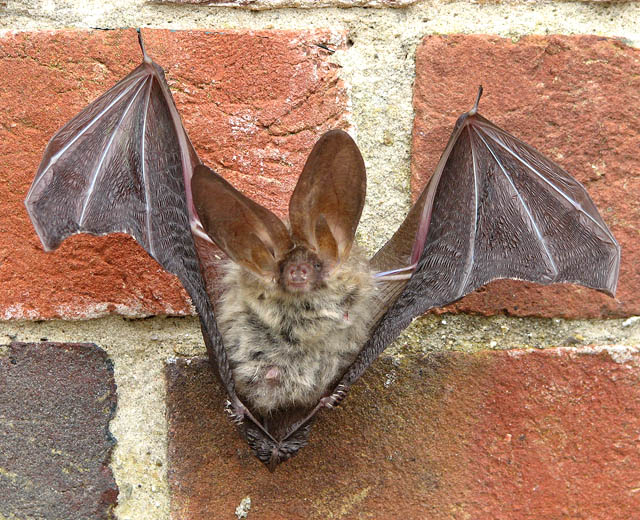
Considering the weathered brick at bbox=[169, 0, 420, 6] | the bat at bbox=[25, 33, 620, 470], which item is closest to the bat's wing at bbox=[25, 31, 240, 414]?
the bat at bbox=[25, 33, 620, 470]

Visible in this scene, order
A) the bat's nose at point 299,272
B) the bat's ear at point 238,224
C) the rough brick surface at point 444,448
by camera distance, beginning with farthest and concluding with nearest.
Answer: the rough brick surface at point 444,448, the bat's nose at point 299,272, the bat's ear at point 238,224

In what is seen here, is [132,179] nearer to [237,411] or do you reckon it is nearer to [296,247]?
[296,247]

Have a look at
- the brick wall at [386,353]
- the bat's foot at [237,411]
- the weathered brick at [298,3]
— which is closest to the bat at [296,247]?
the bat's foot at [237,411]

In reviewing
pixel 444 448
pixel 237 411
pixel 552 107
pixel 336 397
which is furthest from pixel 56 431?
pixel 552 107

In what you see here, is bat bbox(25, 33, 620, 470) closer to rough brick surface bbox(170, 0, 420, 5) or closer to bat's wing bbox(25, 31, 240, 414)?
bat's wing bbox(25, 31, 240, 414)

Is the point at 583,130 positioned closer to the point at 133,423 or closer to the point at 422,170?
the point at 422,170

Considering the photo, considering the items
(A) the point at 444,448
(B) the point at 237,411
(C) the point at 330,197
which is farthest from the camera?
(A) the point at 444,448

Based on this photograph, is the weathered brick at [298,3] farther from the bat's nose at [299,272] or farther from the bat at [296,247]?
the bat's nose at [299,272]
